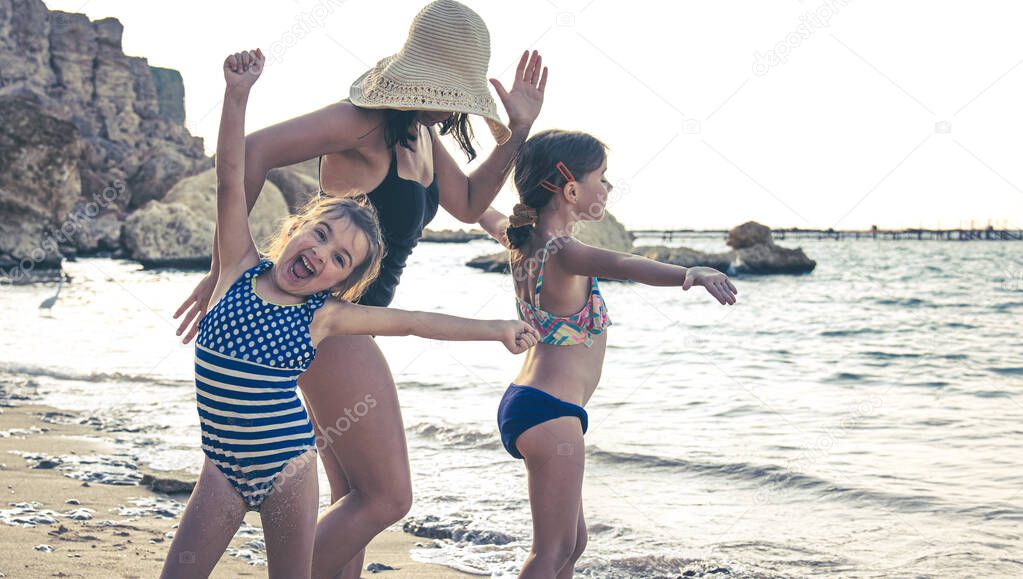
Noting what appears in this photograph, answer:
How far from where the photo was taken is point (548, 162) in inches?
110

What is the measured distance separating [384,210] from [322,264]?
0.31m

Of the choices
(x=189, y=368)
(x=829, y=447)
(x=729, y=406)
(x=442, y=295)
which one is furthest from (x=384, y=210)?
(x=442, y=295)

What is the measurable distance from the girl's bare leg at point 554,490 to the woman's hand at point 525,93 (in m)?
0.93

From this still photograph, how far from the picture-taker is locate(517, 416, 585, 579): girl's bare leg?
8.36 feet

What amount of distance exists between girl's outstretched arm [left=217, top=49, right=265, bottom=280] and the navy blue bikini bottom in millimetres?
914

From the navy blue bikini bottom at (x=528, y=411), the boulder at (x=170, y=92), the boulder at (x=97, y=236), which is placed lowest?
the navy blue bikini bottom at (x=528, y=411)

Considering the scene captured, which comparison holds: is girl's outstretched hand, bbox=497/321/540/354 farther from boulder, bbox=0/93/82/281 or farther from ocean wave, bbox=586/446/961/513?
boulder, bbox=0/93/82/281

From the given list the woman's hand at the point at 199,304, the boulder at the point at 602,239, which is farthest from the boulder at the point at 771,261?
the woman's hand at the point at 199,304

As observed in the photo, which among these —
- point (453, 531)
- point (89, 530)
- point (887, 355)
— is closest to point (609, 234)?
point (887, 355)

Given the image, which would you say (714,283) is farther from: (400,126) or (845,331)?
(845,331)

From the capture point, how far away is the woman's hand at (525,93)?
2795 mm

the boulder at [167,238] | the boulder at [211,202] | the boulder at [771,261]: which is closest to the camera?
the boulder at [167,238]

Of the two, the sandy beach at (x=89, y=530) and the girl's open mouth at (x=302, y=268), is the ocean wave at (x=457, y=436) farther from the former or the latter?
the girl's open mouth at (x=302, y=268)

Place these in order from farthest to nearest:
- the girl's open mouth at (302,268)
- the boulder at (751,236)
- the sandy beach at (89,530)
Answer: the boulder at (751,236) → the sandy beach at (89,530) → the girl's open mouth at (302,268)
